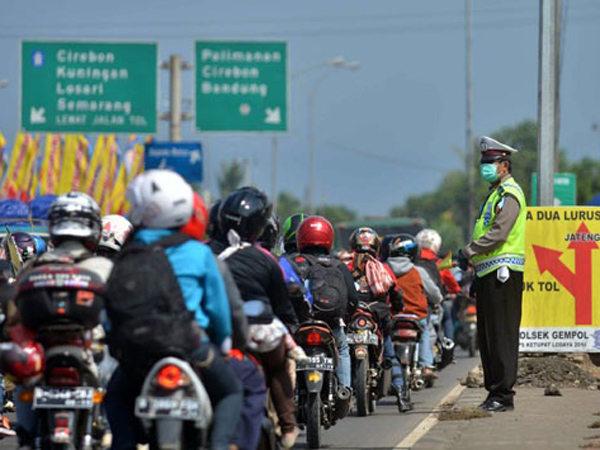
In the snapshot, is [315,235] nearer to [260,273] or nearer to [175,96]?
[260,273]

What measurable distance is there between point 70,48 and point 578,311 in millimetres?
24055

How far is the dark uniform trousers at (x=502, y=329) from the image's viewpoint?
13.3m

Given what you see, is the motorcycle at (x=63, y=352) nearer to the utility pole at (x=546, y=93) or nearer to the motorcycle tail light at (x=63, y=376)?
the motorcycle tail light at (x=63, y=376)

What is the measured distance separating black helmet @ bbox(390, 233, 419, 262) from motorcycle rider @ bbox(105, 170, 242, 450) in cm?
945

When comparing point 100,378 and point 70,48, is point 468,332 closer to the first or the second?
point 70,48

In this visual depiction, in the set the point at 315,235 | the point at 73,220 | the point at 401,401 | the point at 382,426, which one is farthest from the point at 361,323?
the point at 73,220

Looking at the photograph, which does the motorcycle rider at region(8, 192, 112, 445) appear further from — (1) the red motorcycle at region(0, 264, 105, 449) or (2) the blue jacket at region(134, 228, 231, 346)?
(2) the blue jacket at region(134, 228, 231, 346)

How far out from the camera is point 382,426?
14023 millimetres

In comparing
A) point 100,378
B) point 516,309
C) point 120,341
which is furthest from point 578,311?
point 120,341

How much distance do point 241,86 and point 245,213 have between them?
2989 cm

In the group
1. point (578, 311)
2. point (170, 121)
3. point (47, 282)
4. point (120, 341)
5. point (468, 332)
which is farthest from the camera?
point (170, 121)

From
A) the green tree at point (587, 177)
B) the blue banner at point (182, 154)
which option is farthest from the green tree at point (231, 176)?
the blue banner at point (182, 154)

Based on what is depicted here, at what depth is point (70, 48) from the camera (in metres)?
38.6

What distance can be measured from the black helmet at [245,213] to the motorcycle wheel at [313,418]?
270cm
